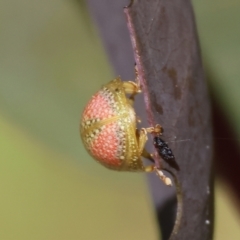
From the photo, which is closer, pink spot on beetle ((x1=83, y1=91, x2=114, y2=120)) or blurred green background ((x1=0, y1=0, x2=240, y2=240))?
pink spot on beetle ((x1=83, y1=91, x2=114, y2=120))

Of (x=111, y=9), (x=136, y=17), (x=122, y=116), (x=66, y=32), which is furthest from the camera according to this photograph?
(x=66, y=32)

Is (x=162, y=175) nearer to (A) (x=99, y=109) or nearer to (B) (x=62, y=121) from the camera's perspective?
(A) (x=99, y=109)

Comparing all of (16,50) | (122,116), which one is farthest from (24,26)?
(122,116)

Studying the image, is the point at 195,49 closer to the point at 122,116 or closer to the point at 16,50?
the point at 122,116

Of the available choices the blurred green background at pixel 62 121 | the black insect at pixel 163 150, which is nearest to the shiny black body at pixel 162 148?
the black insect at pixel 163 150

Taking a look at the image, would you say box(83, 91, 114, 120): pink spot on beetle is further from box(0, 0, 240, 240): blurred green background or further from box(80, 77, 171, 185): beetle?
box(0, 0, 240, 240): blurred green background

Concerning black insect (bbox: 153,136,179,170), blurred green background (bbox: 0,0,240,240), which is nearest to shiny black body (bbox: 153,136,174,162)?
black insect (bbox: 153,136,179,170)
